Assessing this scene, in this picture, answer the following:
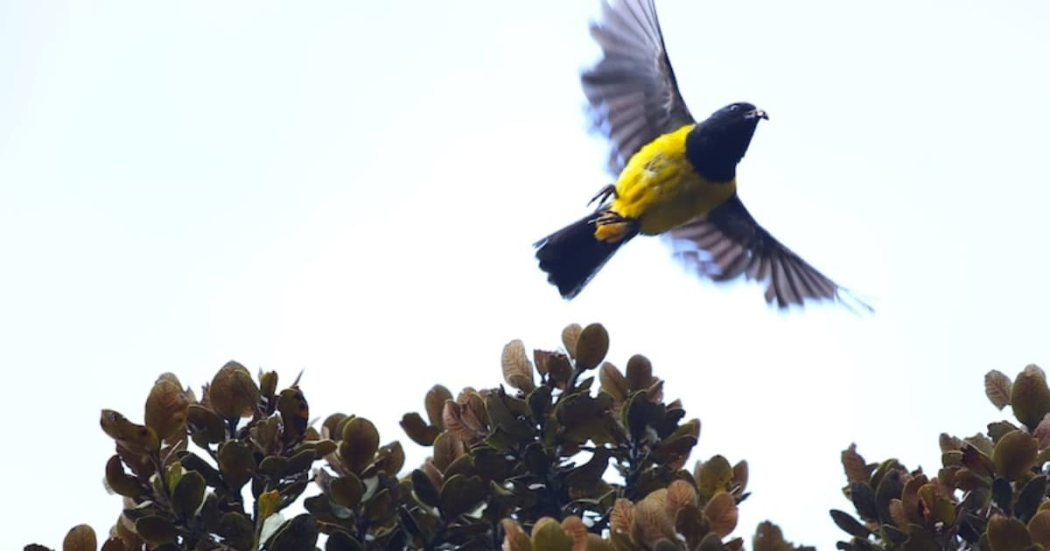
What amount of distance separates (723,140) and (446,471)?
177 inches

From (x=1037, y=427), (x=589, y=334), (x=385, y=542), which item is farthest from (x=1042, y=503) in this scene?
(x=385, y=542)

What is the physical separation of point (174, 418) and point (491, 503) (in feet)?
2.16

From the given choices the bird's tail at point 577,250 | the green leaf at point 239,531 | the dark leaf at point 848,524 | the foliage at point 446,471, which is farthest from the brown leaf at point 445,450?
the bird's tail at point 577,250

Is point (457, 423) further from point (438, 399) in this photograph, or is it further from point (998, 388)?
point (998, 388)

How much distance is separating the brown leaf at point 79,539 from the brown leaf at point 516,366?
1.01 metres

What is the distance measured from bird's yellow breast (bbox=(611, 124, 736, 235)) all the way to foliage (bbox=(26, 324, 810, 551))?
3879mm

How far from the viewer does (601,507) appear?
316cm

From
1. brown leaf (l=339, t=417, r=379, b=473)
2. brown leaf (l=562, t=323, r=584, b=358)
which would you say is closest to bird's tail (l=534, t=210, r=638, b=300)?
brown leaf (l=562, t=323, r=584, b=358)

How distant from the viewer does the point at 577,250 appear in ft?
24.3

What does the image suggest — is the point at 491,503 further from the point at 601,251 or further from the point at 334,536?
the point at 601,251

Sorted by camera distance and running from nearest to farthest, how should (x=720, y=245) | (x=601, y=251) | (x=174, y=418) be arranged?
(x=174, y=418) < (x=601, y=251) < (x=720, y=245)

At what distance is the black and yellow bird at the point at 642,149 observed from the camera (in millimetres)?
7391

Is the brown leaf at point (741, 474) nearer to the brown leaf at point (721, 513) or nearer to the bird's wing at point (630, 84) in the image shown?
the brown leaf at point (721, 513)

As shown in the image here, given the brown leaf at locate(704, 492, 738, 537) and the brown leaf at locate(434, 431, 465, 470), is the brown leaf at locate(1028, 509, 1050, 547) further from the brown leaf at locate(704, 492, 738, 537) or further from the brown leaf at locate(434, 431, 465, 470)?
the brown leaf at locate(434, 431, 465, 470)
